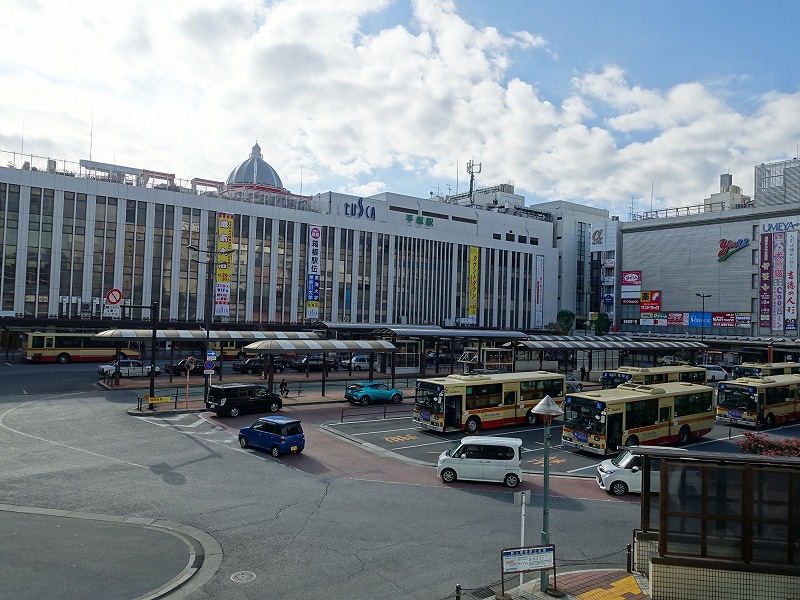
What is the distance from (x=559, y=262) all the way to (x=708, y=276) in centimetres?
2665

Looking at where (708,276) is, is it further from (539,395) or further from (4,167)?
(4,167)

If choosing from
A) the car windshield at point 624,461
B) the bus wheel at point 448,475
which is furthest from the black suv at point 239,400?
the car windshield at point 624,461

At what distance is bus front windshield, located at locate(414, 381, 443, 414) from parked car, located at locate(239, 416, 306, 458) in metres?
7.18

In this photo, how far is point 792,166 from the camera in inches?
3265

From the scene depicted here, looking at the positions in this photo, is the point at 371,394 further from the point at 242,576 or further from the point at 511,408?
the point at 242,576

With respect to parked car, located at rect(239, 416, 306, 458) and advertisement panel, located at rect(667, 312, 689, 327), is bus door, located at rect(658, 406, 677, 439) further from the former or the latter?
advertisement panel, located at rect(667, 312, 689, 327)

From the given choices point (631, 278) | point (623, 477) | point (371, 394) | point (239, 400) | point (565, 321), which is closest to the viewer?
point (623, 477)

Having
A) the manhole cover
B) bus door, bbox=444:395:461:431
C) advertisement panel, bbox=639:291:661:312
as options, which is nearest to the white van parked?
bus door, bbox=444:395:461:431

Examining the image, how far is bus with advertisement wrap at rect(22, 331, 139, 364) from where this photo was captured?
53.2 m

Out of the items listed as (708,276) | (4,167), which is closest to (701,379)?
(708,276)

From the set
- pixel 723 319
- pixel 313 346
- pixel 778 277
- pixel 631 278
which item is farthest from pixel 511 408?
pixel 631 278

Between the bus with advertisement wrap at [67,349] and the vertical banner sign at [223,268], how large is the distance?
14.1 metres

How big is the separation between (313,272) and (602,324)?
161ft

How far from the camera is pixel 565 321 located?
10088 centimetres
